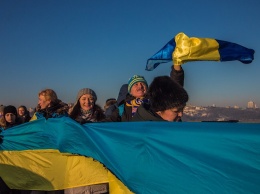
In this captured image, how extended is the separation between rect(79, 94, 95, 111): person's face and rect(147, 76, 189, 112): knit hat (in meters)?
2.10

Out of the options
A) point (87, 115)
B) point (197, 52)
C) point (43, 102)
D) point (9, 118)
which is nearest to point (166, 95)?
point (197, 52)

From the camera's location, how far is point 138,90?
432 cm

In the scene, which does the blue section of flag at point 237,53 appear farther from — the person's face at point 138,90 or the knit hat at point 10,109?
the knit hat at point 10,109

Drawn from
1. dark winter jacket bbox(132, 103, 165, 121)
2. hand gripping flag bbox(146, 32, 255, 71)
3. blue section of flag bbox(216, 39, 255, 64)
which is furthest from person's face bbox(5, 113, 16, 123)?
blue section of flag bbox(216, 39, 255, 64)

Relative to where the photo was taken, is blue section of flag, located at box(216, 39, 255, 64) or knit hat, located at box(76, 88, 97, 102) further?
knit hat, located at box(76, 88, 97, 102)

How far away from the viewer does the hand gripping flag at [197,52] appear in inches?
141

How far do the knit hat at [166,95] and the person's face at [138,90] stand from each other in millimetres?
1496

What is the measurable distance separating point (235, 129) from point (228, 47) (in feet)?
7.90

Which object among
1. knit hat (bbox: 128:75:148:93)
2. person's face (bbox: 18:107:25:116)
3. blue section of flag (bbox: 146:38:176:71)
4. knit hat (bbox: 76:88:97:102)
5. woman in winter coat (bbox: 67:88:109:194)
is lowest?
person's face (bbox: 18:107:25:116)

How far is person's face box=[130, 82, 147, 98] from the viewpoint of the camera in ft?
14.0

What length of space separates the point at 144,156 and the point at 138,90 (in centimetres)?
199

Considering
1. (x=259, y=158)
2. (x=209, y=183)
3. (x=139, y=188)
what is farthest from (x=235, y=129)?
(x=139, y=188)

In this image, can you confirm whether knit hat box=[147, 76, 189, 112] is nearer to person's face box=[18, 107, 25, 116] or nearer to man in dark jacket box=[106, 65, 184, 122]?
man in dark jacket box=[106, 65, 184, 122]

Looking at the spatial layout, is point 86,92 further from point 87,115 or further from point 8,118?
point 8,118
